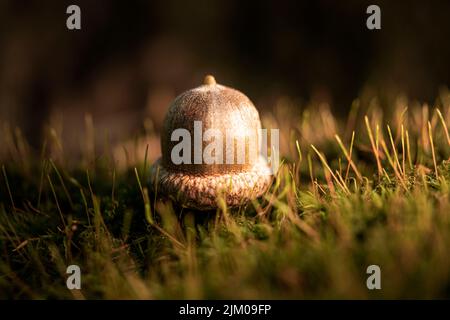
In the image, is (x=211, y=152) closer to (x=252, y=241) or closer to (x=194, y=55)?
(x=252, y=241)

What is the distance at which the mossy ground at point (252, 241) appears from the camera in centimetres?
121

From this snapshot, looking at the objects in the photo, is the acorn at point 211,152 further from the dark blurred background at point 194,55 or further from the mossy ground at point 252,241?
the dark blurred background at point 194,55

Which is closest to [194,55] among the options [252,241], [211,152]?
[211,152]

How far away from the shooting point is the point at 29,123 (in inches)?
195

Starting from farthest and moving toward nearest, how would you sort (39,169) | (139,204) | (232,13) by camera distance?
(232,13) < (39,169) < (139,204)

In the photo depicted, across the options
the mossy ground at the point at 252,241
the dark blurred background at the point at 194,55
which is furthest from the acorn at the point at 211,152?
the dark blurred background at the point at 194,55

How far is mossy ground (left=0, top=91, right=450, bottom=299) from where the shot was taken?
1205 millimetres

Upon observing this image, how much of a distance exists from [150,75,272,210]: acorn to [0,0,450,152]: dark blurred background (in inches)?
109

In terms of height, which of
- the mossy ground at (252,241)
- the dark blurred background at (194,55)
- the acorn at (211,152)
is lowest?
the mossy ground at (252,241)

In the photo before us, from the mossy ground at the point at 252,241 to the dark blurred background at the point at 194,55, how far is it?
2.57 meters
